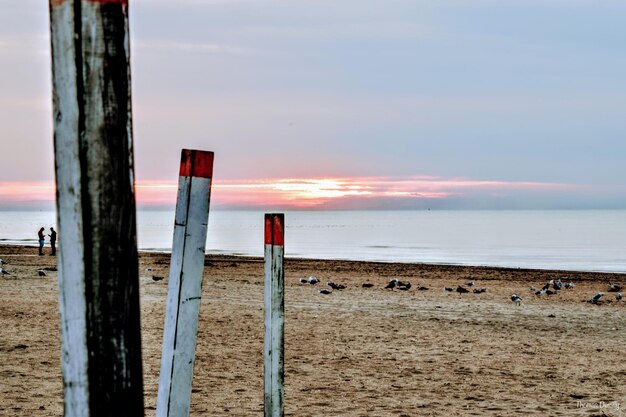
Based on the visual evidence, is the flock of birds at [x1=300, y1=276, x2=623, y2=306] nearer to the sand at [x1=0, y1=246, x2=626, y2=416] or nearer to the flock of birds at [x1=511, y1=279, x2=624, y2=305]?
the flock of birds at [x1=511, y1=279, x2=624, y2=305]

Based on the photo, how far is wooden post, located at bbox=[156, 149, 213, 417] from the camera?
3.80m

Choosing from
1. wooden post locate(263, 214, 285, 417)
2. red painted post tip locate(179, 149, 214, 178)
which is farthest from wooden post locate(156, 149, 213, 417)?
wooden post locate(263, 214, 285, 417)

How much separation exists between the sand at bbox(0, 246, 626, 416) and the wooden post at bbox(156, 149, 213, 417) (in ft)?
14.9

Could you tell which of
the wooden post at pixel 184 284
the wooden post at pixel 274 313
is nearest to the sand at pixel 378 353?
the wooden post at pixel 274 313

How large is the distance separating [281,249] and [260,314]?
1057 cm

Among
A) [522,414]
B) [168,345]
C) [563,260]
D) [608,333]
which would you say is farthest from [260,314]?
[563,260]

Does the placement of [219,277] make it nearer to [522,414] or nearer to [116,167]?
[522,414]

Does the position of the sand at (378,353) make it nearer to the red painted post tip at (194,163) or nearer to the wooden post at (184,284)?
the wooden post at (184,284)

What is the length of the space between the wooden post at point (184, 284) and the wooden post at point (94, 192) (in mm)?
1750

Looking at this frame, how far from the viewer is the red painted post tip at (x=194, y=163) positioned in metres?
3.83

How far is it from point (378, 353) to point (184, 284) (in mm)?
8481

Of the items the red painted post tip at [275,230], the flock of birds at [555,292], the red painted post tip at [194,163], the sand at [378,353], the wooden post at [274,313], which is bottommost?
the flock of birds at [555,292]

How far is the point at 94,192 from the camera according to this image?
1996 millimetres

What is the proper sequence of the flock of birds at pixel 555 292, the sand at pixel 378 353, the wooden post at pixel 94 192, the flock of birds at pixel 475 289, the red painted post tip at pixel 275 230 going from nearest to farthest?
the wooden post at pixel 94 192, the red painted post tip at pixel 275 230, the sand at pixel 378 353, the flock of birds at pixel 555 292, the flock of birds at pixel 475 289
